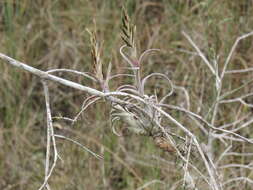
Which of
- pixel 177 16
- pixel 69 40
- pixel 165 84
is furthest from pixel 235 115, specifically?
pixel 69 40

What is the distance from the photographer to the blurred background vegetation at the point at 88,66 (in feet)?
6.36

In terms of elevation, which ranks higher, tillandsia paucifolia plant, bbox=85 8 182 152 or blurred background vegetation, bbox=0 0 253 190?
tillandsia paucifolia plant, bbox=85 8 182 152

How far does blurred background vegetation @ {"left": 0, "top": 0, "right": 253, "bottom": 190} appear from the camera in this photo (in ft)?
6.36

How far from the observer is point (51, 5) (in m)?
2.36

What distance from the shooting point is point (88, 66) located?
2.23 metres

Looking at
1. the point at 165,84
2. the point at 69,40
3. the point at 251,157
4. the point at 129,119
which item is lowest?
the point at 251,157

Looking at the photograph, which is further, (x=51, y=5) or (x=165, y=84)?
(x=51, y=5)

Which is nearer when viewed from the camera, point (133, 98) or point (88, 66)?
point (133, 98)

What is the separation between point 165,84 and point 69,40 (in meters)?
0.49

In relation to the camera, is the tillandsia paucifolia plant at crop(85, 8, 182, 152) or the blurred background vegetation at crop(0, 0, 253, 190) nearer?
the tillandsia paucifolia plant at crop(85, 8, 182, 152)

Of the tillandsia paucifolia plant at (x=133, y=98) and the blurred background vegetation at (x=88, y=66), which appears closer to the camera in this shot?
the tillandsia paucifolia plant at (x=133, y=98)

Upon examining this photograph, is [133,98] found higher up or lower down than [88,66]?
higher up

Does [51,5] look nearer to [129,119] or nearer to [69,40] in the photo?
[69,40]

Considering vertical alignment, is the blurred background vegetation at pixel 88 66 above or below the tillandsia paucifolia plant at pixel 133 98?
below
